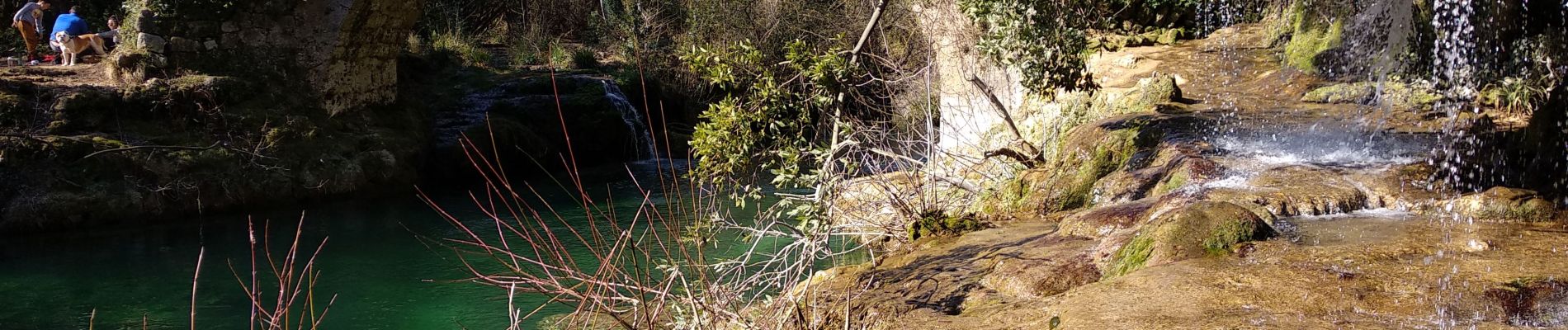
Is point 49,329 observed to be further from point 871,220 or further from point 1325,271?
point 1325,271

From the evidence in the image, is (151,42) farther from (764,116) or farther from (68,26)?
(764,116)

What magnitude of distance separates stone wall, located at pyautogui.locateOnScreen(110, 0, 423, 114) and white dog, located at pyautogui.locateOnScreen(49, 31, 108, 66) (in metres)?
0.76

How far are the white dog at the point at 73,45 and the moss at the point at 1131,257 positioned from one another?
12303mm

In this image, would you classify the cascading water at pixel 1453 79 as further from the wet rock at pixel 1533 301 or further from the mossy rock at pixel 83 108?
the mossy rock at pixel 83 108

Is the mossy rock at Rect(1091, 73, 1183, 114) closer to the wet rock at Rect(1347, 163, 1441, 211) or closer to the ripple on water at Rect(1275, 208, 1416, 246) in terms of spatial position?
the wet rock at Rect(1347, 163, 1441, 211)

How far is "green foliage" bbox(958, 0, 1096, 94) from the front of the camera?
235 inches

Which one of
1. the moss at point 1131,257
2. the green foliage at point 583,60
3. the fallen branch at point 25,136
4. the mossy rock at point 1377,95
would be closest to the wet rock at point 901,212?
the moss at point 1131,257

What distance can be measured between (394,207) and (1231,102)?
8755 mm

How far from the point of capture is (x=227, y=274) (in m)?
8.66

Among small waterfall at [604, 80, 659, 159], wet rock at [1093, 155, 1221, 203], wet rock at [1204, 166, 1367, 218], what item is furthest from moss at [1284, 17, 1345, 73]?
small waterfall at [604, 80, 659, 159]

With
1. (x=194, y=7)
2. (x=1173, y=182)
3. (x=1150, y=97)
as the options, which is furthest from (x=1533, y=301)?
(x=194, y=7)

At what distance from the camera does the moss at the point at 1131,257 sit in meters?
5.01

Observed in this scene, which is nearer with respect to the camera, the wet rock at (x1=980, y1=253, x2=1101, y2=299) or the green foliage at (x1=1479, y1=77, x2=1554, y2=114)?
the wet rock at (x1=980, y1=253, x2=1101, y2=299)

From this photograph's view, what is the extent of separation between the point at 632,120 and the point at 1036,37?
11994 millimetres
